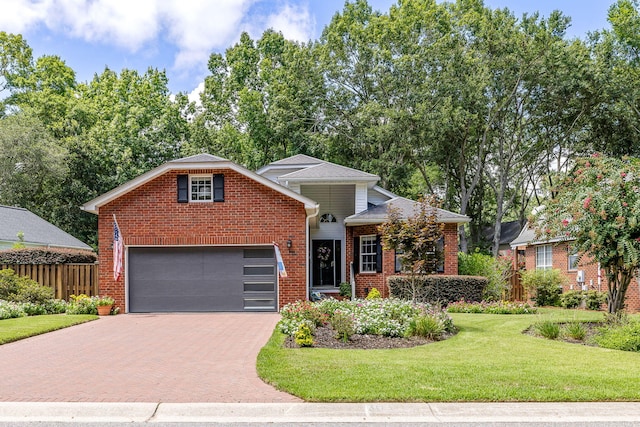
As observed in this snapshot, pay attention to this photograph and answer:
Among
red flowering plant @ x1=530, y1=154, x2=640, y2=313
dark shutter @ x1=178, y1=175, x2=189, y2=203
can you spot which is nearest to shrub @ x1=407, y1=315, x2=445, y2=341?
red flowering plant @ x1=530, y1=154, x2=640, y2=313

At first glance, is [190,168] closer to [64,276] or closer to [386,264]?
[64,276]

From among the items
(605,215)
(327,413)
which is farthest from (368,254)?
(327,413)

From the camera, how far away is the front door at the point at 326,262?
79.4ft

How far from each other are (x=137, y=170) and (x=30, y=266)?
633 inches

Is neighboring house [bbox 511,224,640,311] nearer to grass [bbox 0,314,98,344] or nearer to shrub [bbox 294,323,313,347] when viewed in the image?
shrub [bbox 294,323,313,347]

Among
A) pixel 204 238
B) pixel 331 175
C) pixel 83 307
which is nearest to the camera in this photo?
pixel 83 307

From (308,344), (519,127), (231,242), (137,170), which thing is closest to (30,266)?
(231,242)

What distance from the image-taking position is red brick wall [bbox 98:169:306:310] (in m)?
17.9

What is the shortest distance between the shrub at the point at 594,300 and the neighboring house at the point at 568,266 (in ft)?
2.06

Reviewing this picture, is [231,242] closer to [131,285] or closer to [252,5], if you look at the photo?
[131,285]

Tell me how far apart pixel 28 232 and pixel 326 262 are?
46.7 feet

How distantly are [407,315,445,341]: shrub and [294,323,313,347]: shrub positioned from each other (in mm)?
2285

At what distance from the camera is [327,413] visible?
6285 millimetres

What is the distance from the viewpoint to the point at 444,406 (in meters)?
6.47
